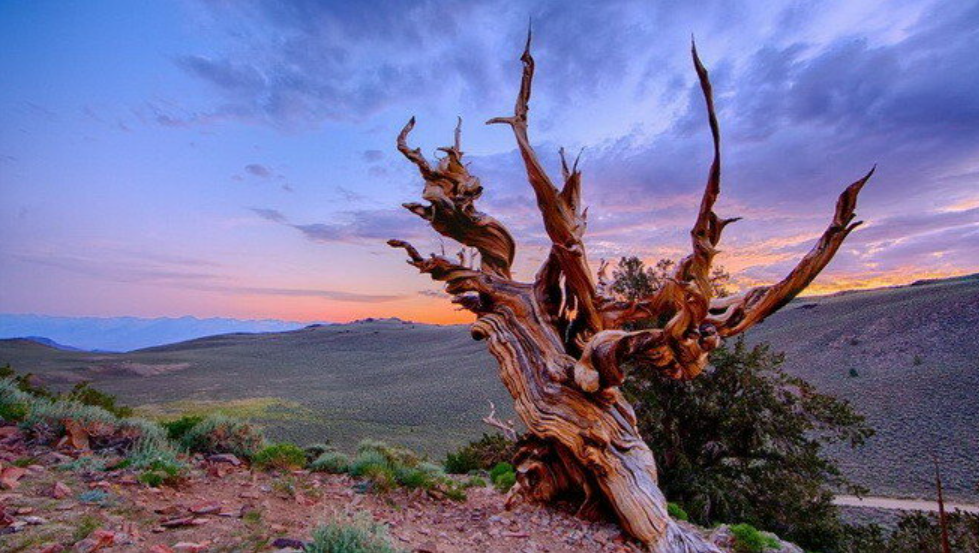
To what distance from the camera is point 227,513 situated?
4.97 meters

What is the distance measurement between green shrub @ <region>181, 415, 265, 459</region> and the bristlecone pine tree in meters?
3.58

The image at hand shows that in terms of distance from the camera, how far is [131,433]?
7.01m

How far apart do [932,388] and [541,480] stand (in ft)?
99.2

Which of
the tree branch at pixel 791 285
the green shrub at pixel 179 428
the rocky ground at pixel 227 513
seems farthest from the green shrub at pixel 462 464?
the tree branch at pixel 791 285

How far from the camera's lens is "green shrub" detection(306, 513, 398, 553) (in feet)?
12.5

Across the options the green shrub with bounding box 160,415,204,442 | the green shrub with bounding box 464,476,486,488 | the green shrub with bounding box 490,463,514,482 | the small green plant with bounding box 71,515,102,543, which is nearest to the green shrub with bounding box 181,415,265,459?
the green shrub with bounding box 160,415,204,442

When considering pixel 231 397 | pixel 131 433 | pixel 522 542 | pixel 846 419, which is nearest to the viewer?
pixel 522 542

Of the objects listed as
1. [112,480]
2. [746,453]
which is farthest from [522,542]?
[746,453]

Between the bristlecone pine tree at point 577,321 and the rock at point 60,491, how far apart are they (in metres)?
4.70

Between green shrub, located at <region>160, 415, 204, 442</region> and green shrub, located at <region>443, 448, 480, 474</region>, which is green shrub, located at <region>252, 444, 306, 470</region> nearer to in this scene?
green shrub, located at <region>160, 415, 204, 442</region>

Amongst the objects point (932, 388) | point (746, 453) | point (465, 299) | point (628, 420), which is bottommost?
point (932, 388)

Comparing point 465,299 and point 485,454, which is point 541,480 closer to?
point 465,299

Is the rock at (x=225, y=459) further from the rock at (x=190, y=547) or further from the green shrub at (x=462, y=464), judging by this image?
the green shrub at (x=462, y=464)

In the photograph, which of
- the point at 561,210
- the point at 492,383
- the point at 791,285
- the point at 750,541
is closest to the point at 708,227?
the point at 791,285
